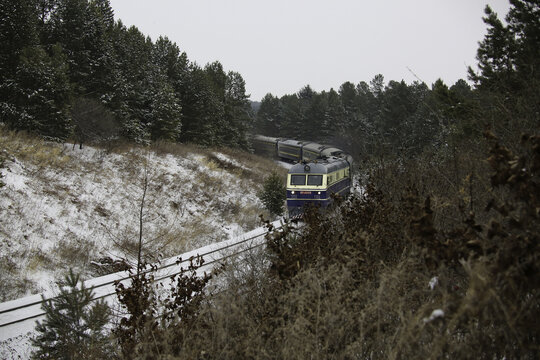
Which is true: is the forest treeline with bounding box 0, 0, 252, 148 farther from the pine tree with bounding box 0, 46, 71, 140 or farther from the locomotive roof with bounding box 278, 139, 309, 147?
the locomotive roof with bounding box 278, 139, 309, 147

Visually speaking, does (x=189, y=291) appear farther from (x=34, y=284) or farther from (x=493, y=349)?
(x=34, y=284)

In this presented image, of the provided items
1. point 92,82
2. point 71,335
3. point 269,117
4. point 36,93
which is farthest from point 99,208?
point 269,117

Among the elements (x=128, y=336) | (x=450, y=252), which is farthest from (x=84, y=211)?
(x=450, y=252)

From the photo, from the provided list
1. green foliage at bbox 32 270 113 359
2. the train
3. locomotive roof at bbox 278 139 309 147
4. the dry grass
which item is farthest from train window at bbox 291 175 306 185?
locomotive roof at bbox 278 139 309 147

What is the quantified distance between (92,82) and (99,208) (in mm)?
13203

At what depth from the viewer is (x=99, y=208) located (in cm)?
1681

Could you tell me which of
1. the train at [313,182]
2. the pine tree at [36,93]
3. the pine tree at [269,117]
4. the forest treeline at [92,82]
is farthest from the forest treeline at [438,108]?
the pine tree at [36,93]

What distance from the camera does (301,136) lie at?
6128 centimetres

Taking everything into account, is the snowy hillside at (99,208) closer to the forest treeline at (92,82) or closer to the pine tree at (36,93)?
the pine tree at (36,93)

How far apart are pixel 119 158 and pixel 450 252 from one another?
22.8 m

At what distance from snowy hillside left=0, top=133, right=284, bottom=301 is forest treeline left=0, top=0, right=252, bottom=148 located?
6.08 ft

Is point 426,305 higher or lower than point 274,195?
higher

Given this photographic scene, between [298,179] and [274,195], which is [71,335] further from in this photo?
[274,195]

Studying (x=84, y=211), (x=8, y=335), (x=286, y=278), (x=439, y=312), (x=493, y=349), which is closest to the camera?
(x=439, y=312)
